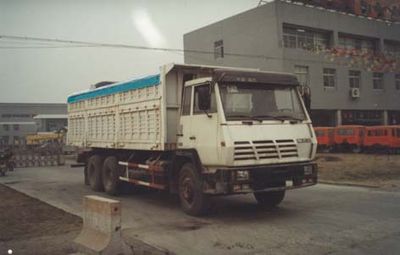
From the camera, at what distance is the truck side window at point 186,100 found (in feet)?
35.2

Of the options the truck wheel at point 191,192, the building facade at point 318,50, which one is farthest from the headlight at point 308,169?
the building facade at point 318,50

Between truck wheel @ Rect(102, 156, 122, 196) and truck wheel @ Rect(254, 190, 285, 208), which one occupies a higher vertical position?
truck wheel @ Rect(102, 156, 122, 196)

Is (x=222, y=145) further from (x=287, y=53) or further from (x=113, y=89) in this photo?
(x=287, y=53)

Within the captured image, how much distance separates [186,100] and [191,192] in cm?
203

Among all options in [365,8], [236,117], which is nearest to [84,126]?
[236,117]

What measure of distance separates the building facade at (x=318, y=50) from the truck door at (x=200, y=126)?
110ft

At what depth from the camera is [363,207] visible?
36.3 ft

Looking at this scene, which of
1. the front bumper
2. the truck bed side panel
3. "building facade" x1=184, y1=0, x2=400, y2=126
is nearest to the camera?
the front bumper

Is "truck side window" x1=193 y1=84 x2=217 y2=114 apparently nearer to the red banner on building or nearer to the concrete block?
the concrete block

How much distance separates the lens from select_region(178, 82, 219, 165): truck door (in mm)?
9727

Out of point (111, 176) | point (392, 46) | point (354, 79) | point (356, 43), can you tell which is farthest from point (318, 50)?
point (111, 176)

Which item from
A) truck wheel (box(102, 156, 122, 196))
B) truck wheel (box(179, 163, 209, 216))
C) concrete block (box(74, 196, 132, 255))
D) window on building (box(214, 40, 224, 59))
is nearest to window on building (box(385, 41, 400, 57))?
window on building (box(214, 40, 224, 59))

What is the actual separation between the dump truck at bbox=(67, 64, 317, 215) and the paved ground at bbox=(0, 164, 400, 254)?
631 mm

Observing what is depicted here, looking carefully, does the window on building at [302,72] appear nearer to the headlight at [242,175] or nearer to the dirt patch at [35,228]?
the dirt patch at [35,228]
